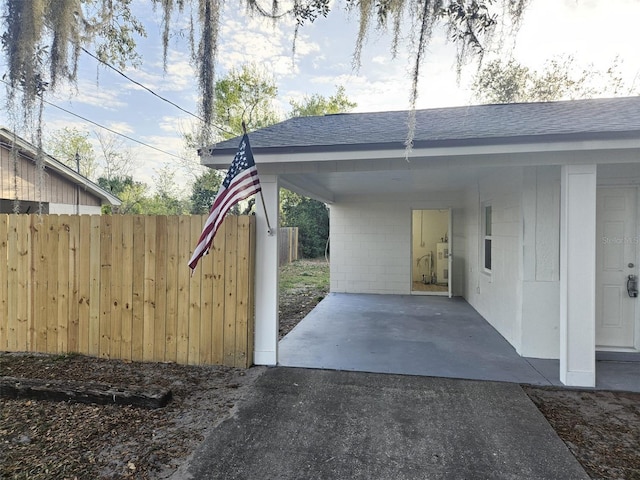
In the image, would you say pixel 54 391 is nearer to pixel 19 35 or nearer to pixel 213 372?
pixel 213 372

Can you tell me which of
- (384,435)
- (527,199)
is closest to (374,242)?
(527,199)

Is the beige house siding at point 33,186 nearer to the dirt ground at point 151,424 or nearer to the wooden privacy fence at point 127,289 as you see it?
the wooden privacy fence at point 127,289

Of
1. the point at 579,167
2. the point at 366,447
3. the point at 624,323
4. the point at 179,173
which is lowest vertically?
the point at 366,447

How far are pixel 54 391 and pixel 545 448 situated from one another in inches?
152

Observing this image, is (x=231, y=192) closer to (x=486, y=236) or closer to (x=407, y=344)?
(x=407, y=344)

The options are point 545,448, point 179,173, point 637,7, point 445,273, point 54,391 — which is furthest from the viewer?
point 179,173

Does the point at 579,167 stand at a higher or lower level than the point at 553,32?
lower

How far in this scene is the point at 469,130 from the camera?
3.82 meters

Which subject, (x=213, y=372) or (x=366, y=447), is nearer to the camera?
(x=366, y=447)

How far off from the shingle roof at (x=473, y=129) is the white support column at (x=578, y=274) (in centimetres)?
45

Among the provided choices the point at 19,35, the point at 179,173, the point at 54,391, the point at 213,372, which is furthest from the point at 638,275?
the point at 179,173

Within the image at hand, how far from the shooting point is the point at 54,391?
10.1 feet

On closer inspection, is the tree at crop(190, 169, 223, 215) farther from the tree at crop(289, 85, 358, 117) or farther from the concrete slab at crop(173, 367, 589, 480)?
the concrete slab at crop(173, 367, 589, 480)

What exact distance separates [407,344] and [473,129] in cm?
278
